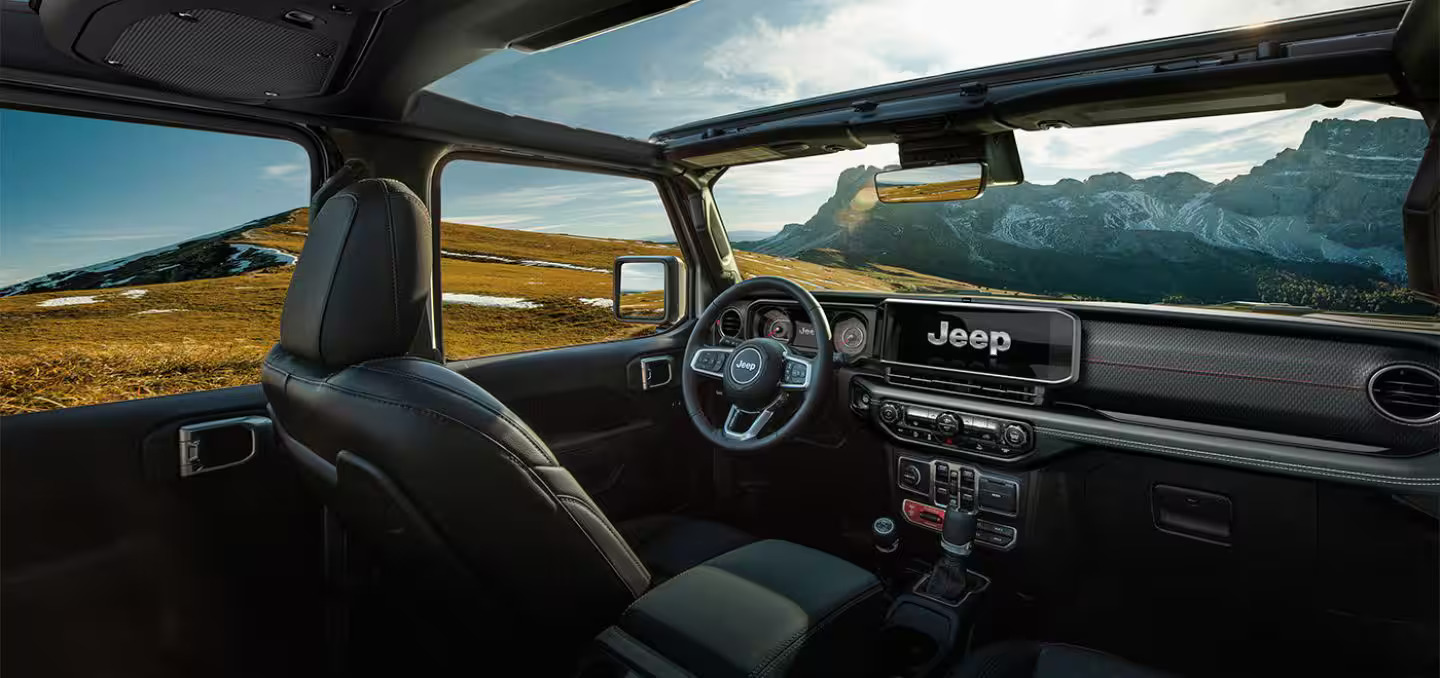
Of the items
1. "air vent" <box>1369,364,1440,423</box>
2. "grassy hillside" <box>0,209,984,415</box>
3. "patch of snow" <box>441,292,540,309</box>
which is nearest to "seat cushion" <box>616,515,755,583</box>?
"grassy hillside" <box>0,209,984,415</box>

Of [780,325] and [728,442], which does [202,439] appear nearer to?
[728,442]

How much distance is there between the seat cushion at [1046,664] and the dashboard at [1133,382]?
67 cm

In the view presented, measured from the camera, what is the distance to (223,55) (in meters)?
1.57

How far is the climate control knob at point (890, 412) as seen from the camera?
274 centimetres

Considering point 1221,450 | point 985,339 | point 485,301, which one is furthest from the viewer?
point 485,301

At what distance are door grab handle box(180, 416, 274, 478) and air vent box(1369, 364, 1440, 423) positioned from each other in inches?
124

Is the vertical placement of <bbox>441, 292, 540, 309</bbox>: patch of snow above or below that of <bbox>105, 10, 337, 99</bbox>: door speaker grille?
below

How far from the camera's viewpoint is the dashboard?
1824 millimetres

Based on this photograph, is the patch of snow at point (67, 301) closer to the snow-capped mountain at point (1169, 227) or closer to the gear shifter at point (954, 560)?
the snow-capped mountain at point (1169, 227)

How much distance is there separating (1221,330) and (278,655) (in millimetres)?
3045

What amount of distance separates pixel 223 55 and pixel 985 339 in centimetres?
251

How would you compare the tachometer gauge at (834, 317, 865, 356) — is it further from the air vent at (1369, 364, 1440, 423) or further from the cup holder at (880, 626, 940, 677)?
the air vent at (1369, 364, 1440, 423)

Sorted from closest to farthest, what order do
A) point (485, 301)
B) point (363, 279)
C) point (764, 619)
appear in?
1. point (363, 279)
2. point (764, 619)
3. point (485, 301)

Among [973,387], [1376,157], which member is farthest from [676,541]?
[1376,157]
